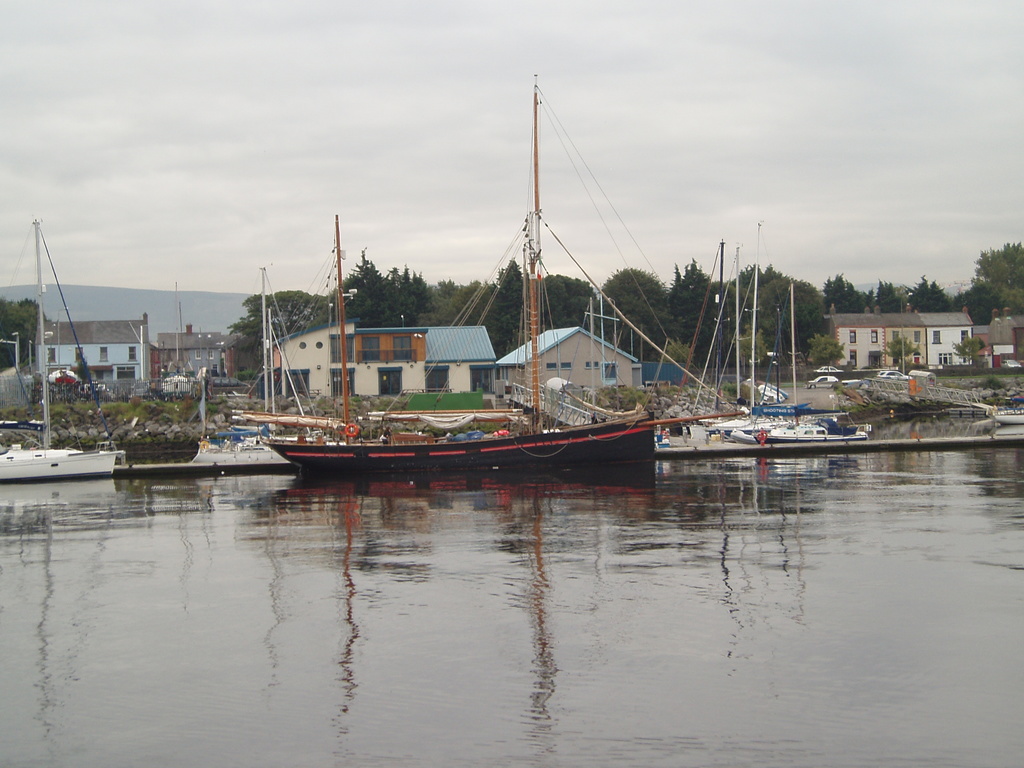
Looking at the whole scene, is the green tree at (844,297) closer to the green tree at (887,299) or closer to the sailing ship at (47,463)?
the green tree at (887,299)

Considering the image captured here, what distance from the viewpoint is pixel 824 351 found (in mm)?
90312

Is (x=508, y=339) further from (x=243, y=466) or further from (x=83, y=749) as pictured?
(x=83, y=749)

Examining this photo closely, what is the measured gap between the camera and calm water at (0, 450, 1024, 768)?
12133mm

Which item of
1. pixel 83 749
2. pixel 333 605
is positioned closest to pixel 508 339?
pixel 333 605

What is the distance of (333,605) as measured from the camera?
60.9 ft

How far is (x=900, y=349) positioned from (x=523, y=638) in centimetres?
8544

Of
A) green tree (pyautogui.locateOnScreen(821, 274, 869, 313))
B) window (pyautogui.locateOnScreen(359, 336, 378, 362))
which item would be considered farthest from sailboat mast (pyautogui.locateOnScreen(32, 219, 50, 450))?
green tree (pyautogui.locateOnScreen(821, 274, 869, 313))

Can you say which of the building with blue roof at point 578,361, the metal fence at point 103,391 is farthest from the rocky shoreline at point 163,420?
the building with blue roof at point 578,361

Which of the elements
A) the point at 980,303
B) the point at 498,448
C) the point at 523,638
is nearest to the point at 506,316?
the point at 498,448

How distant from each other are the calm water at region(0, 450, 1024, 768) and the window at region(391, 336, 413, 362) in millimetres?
38217

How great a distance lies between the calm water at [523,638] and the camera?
39.8 feet

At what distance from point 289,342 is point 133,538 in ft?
139

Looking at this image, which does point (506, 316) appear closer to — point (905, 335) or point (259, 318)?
point (259, 318)

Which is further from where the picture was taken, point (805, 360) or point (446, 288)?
point (446, 288)
